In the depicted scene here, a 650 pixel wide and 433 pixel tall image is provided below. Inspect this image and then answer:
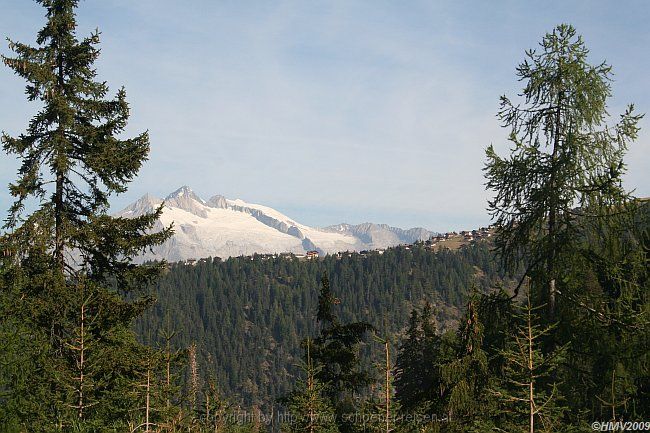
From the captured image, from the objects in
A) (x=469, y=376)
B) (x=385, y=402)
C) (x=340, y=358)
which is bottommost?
(x=340, y=358)

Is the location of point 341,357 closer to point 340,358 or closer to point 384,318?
point 340,358

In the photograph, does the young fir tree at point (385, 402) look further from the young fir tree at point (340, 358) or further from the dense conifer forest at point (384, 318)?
the young fir tree at point (340, 358)

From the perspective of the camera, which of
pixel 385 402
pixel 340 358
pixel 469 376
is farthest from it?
pixel 340 358

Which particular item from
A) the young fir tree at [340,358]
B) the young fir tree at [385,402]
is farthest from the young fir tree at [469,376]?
the young fir tree at [340,358]

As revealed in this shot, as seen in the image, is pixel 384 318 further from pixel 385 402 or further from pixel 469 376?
pixel 385 402

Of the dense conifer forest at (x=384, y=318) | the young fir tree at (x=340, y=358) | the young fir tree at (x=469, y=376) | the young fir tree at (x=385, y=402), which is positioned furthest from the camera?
the young fir tree at (x=340, y=358)

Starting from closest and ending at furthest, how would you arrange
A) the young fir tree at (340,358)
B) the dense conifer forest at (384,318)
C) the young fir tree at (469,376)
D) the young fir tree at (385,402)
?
the young fir tree at (385,402)
the dense conifer forest at (384,318)
the young fir tree at (469,376)
the young fir tree at (340,358)

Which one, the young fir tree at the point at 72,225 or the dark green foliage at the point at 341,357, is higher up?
the young fir tree at the point at 72,225

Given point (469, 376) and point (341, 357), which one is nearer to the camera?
point (469, 376)

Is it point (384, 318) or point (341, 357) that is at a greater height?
point (384, 318)

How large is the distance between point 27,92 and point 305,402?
41.3ft

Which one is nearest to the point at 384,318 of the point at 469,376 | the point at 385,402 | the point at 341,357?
the point at 469,376

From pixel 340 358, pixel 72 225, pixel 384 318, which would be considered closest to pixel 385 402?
pixel 384 318

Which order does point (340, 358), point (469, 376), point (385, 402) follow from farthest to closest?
point (340, 358) → point (469, 376) → point (385, 402)
